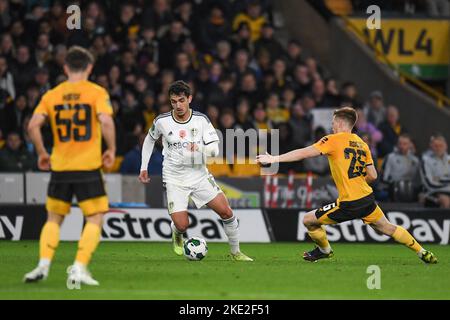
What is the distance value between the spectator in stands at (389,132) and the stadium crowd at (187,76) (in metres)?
0.02

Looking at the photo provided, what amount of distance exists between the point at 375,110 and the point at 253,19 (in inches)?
133

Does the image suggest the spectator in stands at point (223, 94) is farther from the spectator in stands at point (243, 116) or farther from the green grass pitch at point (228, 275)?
the green grass pitch at point (228, 275)

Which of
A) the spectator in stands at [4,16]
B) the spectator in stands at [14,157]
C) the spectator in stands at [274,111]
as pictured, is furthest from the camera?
the spectator in stands at [4,16]

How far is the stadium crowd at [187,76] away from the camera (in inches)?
763

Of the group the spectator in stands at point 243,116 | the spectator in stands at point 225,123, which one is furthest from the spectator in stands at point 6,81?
the spectator in stands at point 243,116

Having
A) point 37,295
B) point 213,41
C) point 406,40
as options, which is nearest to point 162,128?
point 37,295

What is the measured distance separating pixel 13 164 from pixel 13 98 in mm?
1571

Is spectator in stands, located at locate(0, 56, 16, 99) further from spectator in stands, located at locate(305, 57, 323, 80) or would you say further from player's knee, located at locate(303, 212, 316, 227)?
player's knee, located at locate(303, 212, 316, 227)

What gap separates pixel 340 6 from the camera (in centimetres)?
2505

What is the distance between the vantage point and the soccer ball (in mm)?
13078

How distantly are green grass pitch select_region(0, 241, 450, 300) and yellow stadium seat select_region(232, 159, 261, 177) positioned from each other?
3.73 metres

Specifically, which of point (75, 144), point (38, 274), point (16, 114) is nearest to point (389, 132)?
point (16, 114)

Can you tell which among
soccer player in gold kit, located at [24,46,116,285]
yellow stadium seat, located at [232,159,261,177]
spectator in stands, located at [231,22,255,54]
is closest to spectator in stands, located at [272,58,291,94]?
spectator in stands, located at [231,22,255,54]
